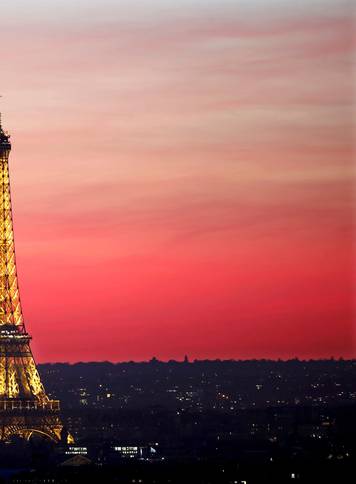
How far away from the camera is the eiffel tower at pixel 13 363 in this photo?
11706 centimetres

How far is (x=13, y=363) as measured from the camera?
398 ft

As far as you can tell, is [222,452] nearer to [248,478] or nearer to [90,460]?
[90,460]

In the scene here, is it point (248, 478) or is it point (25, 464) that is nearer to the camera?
point (248, 478)

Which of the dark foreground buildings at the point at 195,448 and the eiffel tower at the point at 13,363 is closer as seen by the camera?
the dark foreground buildings at the point at 195,448

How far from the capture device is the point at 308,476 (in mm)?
97562

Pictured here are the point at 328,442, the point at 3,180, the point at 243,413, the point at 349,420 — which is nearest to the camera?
the point at 3,180

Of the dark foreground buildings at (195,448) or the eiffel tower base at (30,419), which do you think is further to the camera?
the eiffel tower base at (30,419)

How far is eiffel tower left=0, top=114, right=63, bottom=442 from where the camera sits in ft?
384

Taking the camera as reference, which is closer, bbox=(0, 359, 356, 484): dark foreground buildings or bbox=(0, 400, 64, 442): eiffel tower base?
bbox=(0, 359, 356, 484): dark foreground buildings

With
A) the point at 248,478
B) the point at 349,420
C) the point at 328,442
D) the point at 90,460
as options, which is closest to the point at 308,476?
the point at 248,478

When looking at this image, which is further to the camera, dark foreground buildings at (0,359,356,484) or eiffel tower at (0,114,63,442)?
eiffel tower at (0,114,63,442)

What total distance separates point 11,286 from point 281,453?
1583cm

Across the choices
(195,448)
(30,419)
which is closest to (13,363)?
(30,419)

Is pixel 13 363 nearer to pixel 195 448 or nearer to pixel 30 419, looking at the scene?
pixel 30 419
